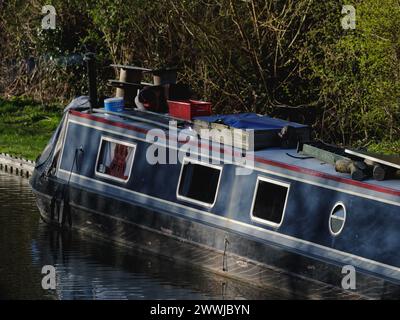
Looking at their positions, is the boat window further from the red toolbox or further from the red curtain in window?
the red curtain in window

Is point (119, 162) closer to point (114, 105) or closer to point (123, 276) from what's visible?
point (114, 105)

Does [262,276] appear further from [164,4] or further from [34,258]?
[164,4]

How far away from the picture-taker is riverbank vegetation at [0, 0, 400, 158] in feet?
84.3

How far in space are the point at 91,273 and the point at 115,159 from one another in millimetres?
2424

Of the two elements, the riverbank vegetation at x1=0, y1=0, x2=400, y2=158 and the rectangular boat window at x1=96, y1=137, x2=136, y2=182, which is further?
the riverbank vegetation at x1=0, y1=0, x2=400, y2=158

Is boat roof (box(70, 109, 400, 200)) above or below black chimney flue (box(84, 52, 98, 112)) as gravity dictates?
below

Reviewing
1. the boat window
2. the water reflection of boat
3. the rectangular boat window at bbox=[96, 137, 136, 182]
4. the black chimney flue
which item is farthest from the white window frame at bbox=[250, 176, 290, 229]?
the black chimney flue

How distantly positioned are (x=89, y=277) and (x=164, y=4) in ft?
39.6

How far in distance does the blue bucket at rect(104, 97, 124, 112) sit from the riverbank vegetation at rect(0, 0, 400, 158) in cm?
659

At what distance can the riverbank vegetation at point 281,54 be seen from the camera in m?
25.7

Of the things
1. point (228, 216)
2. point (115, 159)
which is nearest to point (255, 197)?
point (228, 216)

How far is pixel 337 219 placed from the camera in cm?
1716

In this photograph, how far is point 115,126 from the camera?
67.5ft
